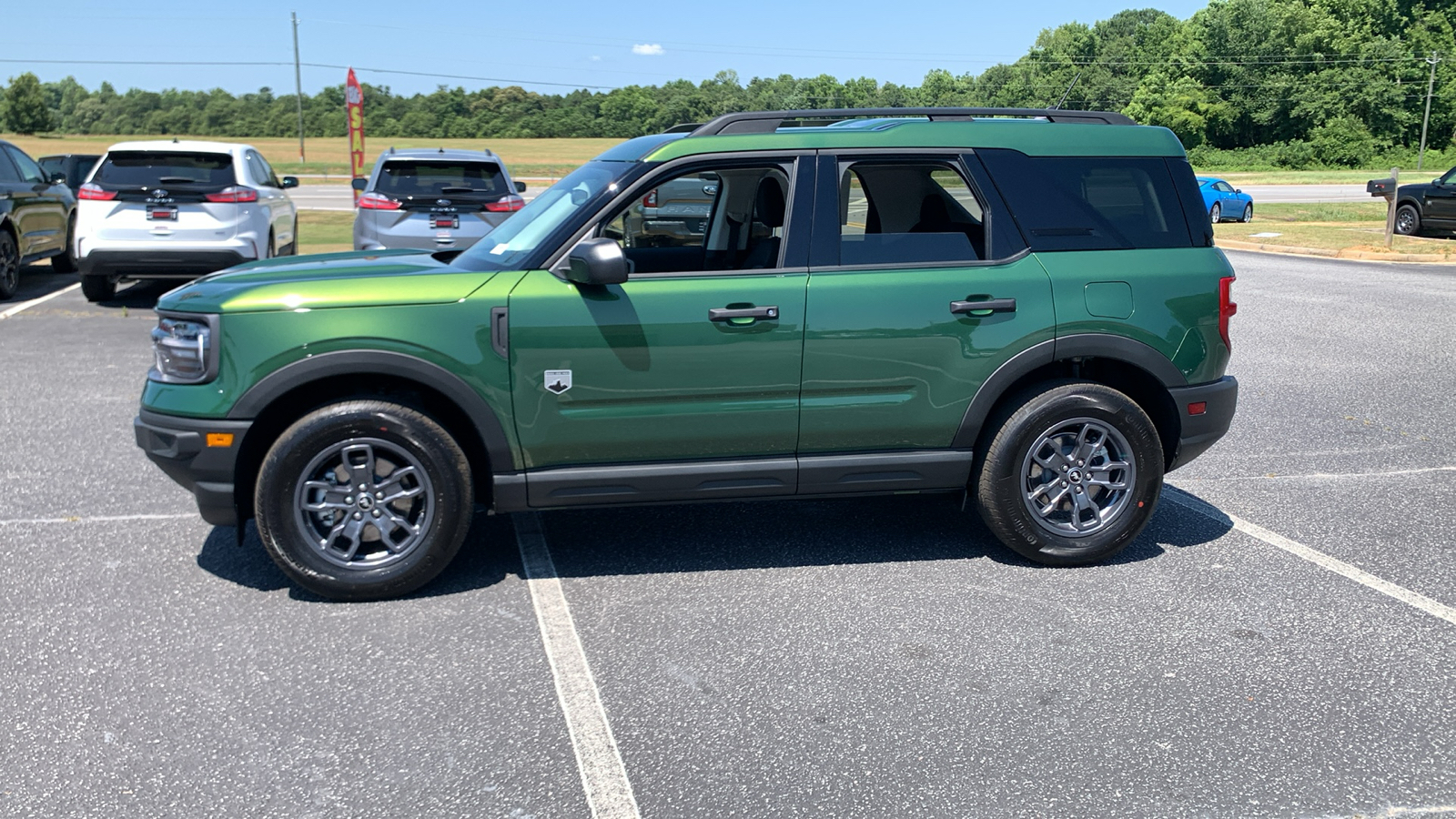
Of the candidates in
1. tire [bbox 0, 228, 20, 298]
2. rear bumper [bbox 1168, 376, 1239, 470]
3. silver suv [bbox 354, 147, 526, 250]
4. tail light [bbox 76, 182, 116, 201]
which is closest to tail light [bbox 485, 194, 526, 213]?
silver suv [bbox 354, 147, 526, 250]

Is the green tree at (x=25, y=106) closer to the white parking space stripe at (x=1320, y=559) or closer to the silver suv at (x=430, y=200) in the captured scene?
the silver suv at (x=430, y=200)

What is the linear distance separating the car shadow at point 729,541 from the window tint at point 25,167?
11.2m

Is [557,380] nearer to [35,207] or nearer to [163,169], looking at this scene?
[163,169]

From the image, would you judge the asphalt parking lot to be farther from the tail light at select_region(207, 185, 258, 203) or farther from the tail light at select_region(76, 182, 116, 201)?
the tail light at select_region(76, 182, 116, 201)

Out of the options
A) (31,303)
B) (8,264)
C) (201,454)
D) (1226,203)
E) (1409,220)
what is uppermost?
(1226,203)

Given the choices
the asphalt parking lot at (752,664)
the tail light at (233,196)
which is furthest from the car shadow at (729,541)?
the tail light at (233,196)

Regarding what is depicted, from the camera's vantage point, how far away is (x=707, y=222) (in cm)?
577

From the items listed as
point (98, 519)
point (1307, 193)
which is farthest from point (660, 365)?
point (1307, 193)

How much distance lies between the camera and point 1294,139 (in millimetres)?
74375

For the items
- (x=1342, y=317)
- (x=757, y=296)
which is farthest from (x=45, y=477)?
(x=1342, y=317)

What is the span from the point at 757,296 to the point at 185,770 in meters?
2.55

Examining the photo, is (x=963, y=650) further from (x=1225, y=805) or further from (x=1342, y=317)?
(x=1342, y=317)

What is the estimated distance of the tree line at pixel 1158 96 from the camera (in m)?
70.6

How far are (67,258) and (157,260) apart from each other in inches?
202
